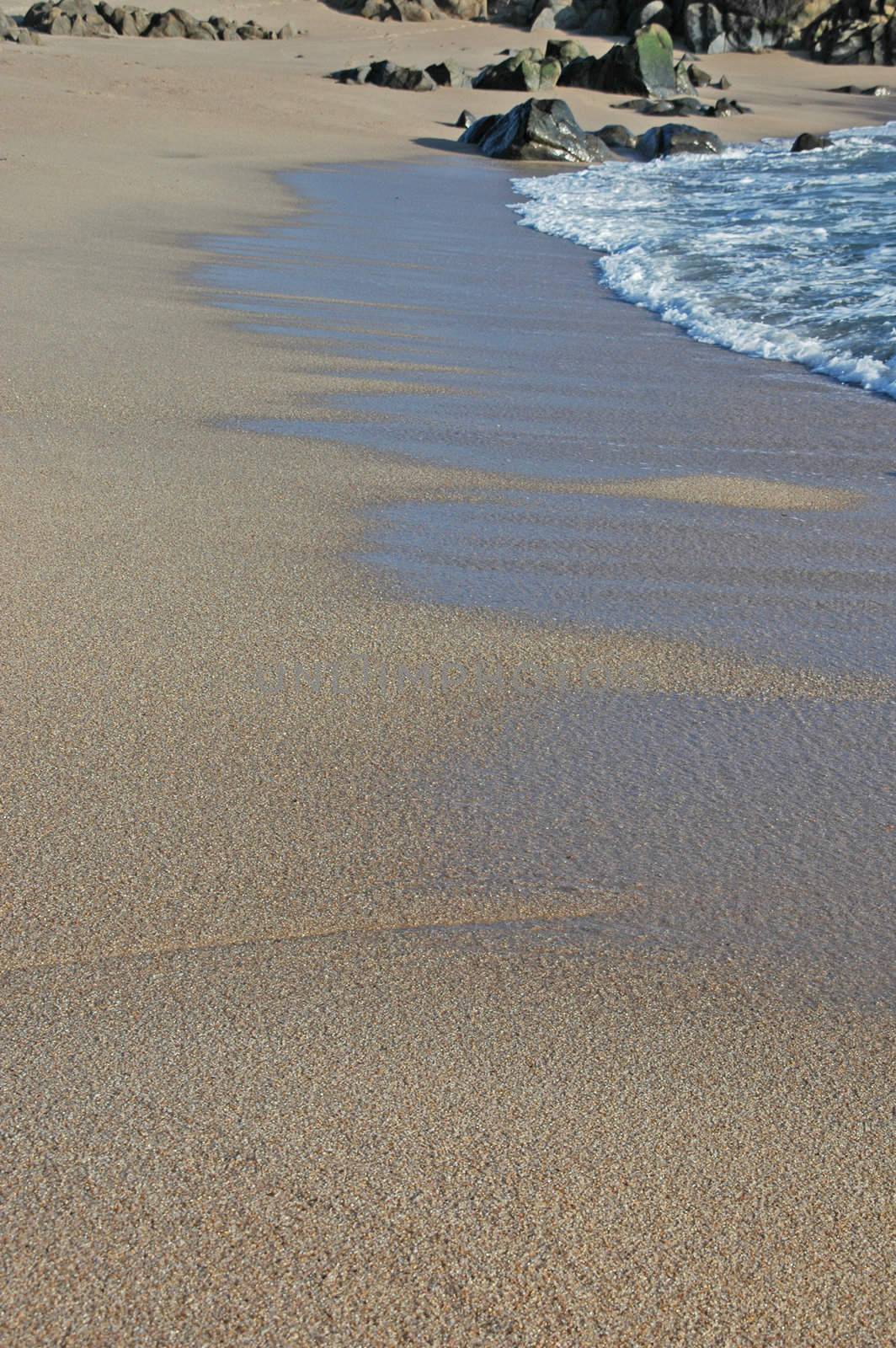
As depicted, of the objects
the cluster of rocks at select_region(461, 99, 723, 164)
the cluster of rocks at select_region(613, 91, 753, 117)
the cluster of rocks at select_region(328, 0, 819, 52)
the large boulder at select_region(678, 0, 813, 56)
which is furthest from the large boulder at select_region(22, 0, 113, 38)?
the large boulder at select_region(678, 0, 813, 56)

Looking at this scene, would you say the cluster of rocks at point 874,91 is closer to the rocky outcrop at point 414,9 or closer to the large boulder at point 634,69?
the large boulder at point 634,69

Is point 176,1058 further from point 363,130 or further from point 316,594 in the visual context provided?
point 363,130

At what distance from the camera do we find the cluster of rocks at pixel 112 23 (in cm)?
2478

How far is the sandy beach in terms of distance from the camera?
1339 millimetres

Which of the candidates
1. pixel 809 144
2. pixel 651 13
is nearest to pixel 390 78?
pixel 809 144

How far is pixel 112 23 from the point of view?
25578mm

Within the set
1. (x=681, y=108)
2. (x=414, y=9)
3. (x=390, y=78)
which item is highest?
(x=414, y=9)

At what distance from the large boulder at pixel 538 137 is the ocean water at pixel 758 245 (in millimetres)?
831

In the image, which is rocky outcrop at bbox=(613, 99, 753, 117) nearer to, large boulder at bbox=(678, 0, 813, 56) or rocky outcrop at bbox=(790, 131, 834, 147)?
rocky outcrop at bbox=(790, 131, 834, 147)

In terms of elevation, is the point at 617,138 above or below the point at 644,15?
below

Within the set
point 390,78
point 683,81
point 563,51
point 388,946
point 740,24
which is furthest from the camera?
point 740,24

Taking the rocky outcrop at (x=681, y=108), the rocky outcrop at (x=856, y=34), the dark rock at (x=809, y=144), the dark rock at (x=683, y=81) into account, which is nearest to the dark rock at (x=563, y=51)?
the dark rock at (x=683, y=81)

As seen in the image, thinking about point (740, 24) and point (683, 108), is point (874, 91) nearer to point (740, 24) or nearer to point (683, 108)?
point (683, 108)

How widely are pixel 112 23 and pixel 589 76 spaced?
30.9ft
